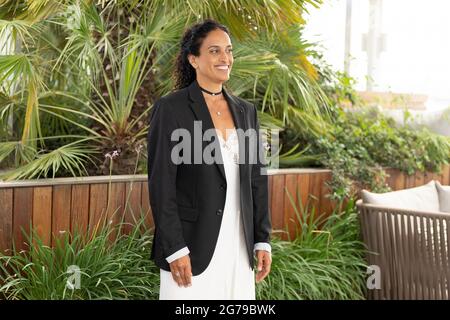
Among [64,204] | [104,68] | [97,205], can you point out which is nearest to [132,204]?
[97,205]

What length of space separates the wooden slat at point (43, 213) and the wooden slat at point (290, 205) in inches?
61.4

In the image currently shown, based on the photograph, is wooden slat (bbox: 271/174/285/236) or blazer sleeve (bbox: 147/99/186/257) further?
wooden slat (bbox: 271/174/285/236)

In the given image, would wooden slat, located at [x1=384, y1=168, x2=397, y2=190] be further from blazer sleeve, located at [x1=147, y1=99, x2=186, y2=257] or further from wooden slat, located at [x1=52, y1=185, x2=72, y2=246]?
blazer sleeve, located at [x1=147, y1=99, x2=186, y2=257]

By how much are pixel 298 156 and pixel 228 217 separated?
2273 mm

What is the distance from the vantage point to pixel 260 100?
479 centimetres

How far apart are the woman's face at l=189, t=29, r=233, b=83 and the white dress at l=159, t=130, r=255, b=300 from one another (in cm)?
21

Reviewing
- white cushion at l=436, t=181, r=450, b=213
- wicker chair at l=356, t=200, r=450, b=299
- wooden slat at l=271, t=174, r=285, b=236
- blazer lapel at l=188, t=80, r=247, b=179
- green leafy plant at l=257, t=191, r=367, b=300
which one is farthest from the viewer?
white cushion at l=436, t=181, r=450, b=213

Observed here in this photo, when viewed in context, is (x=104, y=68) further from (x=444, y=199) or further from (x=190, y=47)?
(x=444, y=199)

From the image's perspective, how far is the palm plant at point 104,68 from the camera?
349 centimetres

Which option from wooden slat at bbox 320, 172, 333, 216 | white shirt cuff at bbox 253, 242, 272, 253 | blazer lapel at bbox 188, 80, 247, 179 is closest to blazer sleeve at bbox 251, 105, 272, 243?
white shirt cuff at bbox 253, 242, 272, 253

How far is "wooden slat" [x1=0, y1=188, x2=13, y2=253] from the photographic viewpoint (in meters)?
3.12
